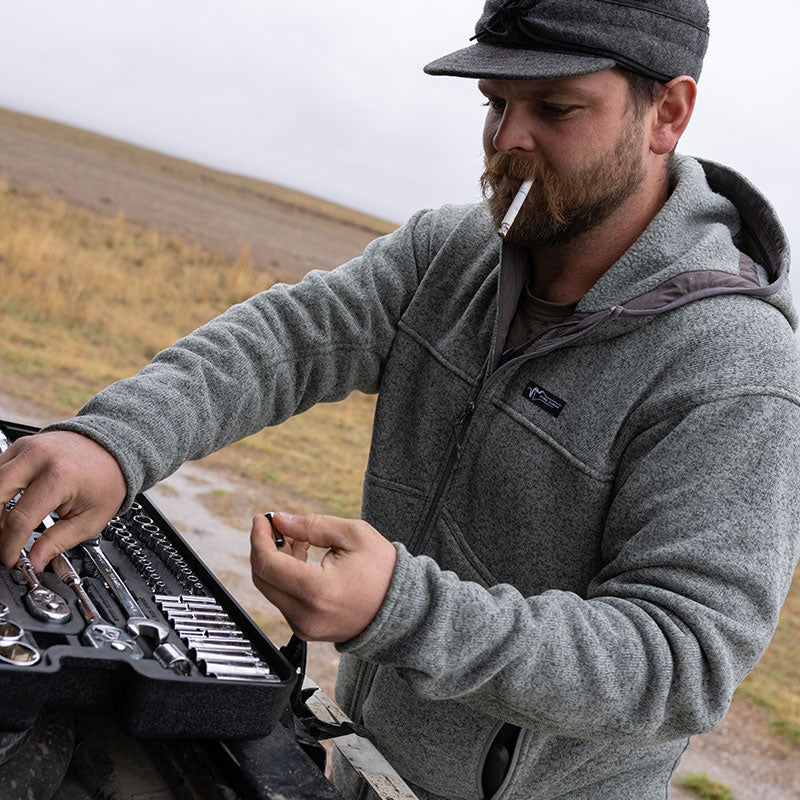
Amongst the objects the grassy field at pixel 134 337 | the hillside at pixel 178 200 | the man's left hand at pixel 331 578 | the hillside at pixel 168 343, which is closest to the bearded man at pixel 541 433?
the man's left hand at pixel 331 578

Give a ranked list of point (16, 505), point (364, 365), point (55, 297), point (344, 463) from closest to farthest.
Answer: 1. point (16, 505)
2. point (364, 365)
3. point (344, 463)
4. point (55, 297)

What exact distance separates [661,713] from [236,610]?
0.63 metres

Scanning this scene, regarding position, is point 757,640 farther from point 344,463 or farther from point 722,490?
point 344,463

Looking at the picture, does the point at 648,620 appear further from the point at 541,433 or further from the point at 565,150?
the point at 565,150

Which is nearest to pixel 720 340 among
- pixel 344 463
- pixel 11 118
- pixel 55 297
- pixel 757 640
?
pixel 757 640

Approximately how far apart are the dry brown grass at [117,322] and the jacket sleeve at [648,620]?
497 centimetres

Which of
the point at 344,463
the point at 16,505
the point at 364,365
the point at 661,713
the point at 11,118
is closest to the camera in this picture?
the point at 661,713

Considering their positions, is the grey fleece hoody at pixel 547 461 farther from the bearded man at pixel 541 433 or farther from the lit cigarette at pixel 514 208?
the lit cigarette at pixel 514 208

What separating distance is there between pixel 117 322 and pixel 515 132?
337 inches

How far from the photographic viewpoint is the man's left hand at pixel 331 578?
3.93 ft

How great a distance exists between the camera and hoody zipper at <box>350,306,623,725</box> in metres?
1.59

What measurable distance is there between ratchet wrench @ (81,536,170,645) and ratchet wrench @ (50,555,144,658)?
2 cm

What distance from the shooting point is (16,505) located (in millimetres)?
1384

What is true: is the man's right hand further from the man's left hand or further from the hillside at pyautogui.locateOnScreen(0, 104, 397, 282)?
the hillside at pyautogui.locateOnScreen(0, 104, 397, 282)
